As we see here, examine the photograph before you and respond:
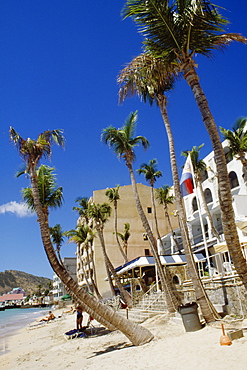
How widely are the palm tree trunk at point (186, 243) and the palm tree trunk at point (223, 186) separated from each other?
14.7ft

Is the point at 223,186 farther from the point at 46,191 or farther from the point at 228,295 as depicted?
the point at 46,191

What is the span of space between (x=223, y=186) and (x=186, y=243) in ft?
18.5

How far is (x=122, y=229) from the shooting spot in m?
45.9

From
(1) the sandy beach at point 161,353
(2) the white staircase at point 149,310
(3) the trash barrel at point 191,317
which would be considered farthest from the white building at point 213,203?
(1) the sandy beach at point 161,353

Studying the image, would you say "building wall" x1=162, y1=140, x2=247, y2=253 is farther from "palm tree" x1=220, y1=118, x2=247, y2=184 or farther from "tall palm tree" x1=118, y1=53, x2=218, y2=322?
"tall palm tree" x1=118, y1=53, x2=218, y2=322

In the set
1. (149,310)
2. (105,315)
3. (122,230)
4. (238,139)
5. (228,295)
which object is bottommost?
(149,310)

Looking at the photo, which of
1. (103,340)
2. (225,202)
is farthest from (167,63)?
(103,340)

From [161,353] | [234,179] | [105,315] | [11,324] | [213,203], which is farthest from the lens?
[11,324]

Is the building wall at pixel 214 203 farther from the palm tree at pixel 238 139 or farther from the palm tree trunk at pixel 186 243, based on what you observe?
the palm tree trunk at pixel 186 243

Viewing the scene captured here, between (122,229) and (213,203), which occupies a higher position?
(122,229)

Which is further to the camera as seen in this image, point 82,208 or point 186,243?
point 82,208

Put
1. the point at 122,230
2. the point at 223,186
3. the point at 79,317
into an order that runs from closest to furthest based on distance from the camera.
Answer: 1. the point at 223,186
2. the point at 79,317
3. the point at 122,230

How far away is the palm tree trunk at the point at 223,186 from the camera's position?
6.59 meters

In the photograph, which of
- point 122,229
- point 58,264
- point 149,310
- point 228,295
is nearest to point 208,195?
point 122,229
